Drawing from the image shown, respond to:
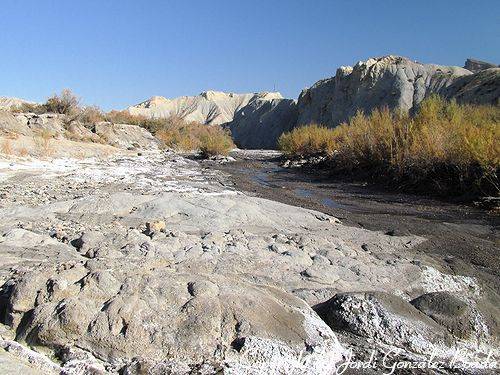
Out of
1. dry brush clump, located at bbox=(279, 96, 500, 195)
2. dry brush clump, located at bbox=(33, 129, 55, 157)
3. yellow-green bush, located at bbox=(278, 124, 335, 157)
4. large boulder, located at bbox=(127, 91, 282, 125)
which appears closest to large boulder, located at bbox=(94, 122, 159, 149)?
dry brush clump, located at bbox=(33, 129, 55, 157)

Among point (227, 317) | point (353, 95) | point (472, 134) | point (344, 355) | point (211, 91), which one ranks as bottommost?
point (344, 355)

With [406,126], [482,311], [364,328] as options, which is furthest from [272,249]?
[406,126]

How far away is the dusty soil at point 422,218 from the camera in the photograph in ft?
16.1

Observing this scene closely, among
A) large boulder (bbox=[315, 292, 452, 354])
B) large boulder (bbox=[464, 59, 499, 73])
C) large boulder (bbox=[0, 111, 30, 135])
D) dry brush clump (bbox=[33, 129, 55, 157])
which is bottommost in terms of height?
large boulder (bbox=[315, 292, 452, 354])

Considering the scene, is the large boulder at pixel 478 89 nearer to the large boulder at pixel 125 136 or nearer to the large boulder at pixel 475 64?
the large boulder at pixel 125 136

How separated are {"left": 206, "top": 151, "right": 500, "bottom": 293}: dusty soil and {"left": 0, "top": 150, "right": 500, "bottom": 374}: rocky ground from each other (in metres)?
0.37

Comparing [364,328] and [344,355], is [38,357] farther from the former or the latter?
[364,328]

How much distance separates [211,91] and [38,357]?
111 meters

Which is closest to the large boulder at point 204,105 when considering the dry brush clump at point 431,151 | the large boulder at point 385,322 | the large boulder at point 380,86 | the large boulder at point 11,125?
the large boulder at point 380,86

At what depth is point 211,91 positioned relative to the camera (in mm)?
109750

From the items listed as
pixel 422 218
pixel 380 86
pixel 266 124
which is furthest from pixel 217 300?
pixel 266 124

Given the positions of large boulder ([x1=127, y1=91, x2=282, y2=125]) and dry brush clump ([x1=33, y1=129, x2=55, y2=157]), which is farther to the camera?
large boulder ([x1=127, y1=91, x2=282, y2=125])

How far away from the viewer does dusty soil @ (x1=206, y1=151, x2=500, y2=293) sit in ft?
16.1

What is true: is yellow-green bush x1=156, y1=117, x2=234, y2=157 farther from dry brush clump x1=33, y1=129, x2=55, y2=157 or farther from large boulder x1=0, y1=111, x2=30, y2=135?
dry brush clump x1=33, y1=129, x2=55, y2=157
